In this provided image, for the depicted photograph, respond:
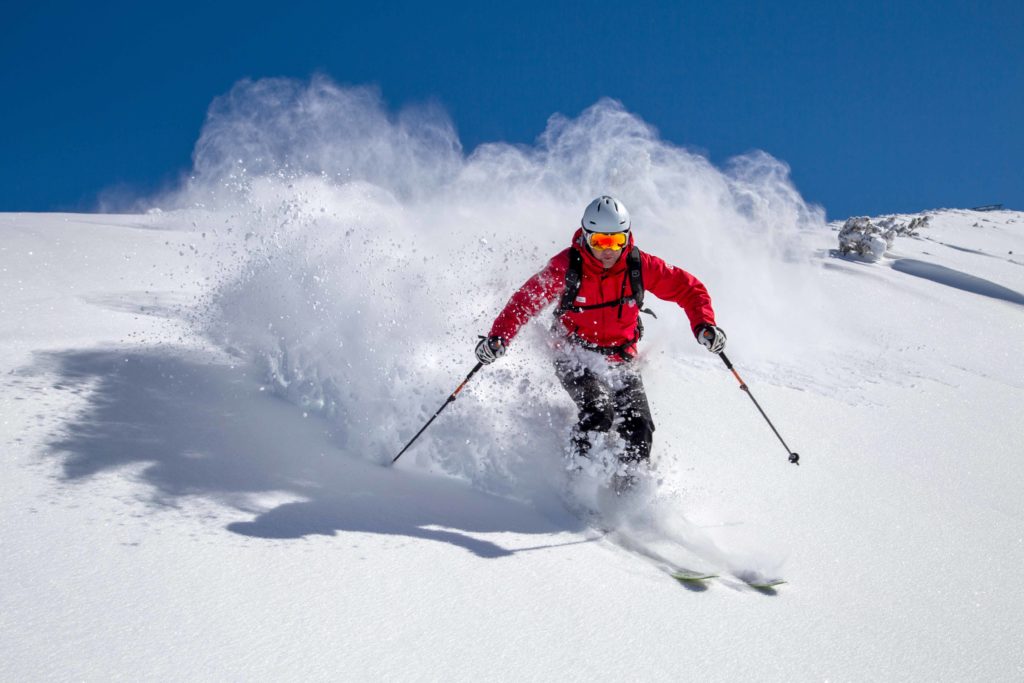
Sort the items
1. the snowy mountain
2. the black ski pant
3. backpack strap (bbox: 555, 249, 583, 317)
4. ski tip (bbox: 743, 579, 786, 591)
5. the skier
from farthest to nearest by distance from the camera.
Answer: backpack strap (bbox: 555, 249, 583, 317) < the skier < the black ski pant < ski tip (bbox: 743, 579, 786, 591) < the snowy mountain

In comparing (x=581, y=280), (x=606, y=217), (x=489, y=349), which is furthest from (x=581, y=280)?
(x=489, y=349)

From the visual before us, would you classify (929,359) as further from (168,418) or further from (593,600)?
(168,418)

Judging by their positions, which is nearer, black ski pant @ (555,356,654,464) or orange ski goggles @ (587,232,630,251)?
black ski pant @ (555,356,654,464)

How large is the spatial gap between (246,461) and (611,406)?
2211 millimetres

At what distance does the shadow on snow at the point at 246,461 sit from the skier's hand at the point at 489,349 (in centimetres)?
79

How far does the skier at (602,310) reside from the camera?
411cm

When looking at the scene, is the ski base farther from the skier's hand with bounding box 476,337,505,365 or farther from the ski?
the skier's hand with bounding box 476,337,505,365

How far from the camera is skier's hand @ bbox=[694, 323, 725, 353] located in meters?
4.19

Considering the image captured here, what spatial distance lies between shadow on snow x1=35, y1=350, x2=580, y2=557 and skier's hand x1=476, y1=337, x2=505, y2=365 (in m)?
0.79

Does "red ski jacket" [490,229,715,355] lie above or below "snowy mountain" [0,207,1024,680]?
above

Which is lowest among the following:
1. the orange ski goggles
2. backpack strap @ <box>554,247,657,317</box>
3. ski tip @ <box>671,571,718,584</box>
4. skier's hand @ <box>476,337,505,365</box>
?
ski tip @ <box>671,571,718,584</box>

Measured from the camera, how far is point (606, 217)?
13.8 ft

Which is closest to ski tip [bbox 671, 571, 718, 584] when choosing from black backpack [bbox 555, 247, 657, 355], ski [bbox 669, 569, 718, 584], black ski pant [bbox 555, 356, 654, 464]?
ski [bbox 669, 569, 718, 584]

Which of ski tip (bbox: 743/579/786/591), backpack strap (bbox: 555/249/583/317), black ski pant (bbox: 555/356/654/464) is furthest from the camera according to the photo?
backpack strap (bbox: 555/249/583/317)
